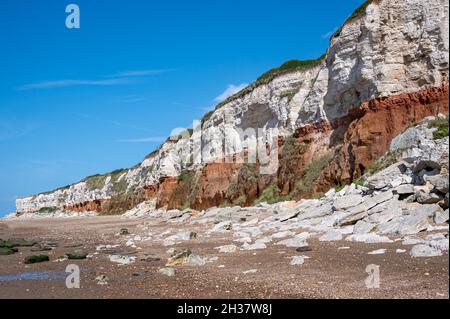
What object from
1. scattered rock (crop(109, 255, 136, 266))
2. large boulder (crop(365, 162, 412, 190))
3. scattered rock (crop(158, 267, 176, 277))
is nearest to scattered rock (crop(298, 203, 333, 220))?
large boulder (crop(365, 162, 412, 190))

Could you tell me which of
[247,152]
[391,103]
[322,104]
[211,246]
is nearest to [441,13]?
[391,103]

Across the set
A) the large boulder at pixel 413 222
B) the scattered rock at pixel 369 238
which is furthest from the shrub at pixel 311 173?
the scattered rock at pixel 369 238

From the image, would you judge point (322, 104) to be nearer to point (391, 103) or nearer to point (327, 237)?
point (391, 103)

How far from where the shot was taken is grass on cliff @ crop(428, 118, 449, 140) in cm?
1517

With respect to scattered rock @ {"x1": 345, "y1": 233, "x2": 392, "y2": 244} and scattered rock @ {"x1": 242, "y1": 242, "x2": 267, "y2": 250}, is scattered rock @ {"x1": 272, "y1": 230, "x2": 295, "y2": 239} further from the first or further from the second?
scattered rock @ {"x1": 345, "y1": 233, "x2": 392, "y2": 244}

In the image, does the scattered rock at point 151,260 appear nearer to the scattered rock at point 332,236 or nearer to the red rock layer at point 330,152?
the scattered rock at point 332,236

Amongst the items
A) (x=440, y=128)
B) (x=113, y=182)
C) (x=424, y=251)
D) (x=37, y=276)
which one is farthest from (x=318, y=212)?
(x=113, y=182)

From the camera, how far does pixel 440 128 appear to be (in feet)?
52.1

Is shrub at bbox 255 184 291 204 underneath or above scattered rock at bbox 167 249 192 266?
above

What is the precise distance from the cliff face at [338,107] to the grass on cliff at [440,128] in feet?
11.9

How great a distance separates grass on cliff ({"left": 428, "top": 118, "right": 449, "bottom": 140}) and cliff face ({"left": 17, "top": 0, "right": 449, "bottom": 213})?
3.64m

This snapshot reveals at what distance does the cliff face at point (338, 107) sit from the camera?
22.2 m

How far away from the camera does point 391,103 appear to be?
2306cm

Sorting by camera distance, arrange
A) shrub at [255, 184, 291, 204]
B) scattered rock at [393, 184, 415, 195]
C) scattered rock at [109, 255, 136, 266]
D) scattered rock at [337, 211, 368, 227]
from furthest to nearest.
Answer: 1. shrub at [255, 184, 291, 204]
2. scattered rock at [393, 184, 415, 195]
3. scattered rock at [337, 211, 368, 227]
4. scattered rock at [109, 255, 136, 266]
